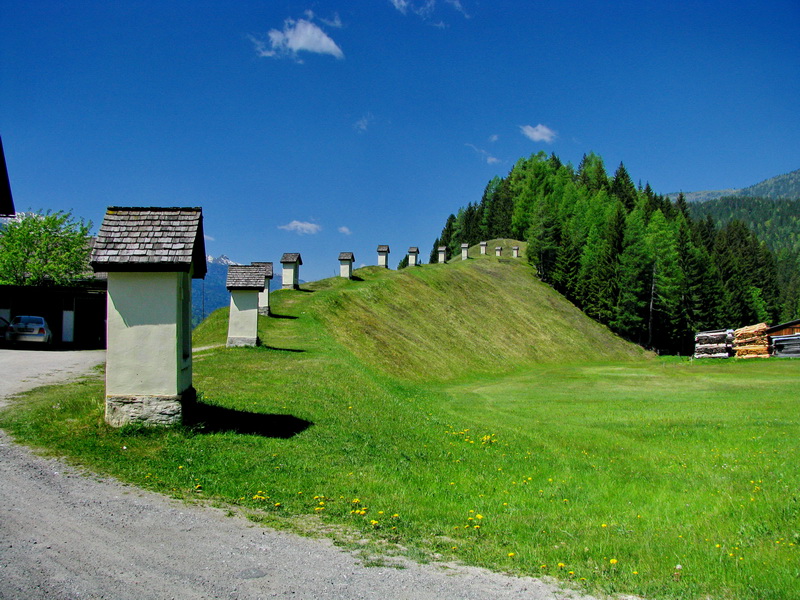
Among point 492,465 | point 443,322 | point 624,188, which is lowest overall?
point 492,465

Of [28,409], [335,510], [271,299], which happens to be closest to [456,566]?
[335,510]

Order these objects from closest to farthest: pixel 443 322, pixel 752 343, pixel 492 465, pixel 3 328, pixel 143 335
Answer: pixel 143 335 → pixel 492 465 → pixel 3 328 → pixel 443 322 → pixel 752 343

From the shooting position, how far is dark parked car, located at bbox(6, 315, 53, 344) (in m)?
28.4

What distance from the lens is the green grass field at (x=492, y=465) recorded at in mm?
7211

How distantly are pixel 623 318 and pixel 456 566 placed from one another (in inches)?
2520

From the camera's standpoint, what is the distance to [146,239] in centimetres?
1173

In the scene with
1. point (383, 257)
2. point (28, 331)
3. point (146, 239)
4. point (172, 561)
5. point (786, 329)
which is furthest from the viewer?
point (383, 257)

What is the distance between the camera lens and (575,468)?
12.4 meters

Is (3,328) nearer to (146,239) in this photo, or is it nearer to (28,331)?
(28,331)

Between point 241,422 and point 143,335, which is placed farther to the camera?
point 241,422

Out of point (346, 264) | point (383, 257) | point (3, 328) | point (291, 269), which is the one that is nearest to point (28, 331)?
point (3, 328)

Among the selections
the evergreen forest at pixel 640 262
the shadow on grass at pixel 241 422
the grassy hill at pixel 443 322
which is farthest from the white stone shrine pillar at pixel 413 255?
the shadow on grass at pixel 241 422

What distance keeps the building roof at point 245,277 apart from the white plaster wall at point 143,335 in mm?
14279

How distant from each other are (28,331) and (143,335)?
21437 millimetres
